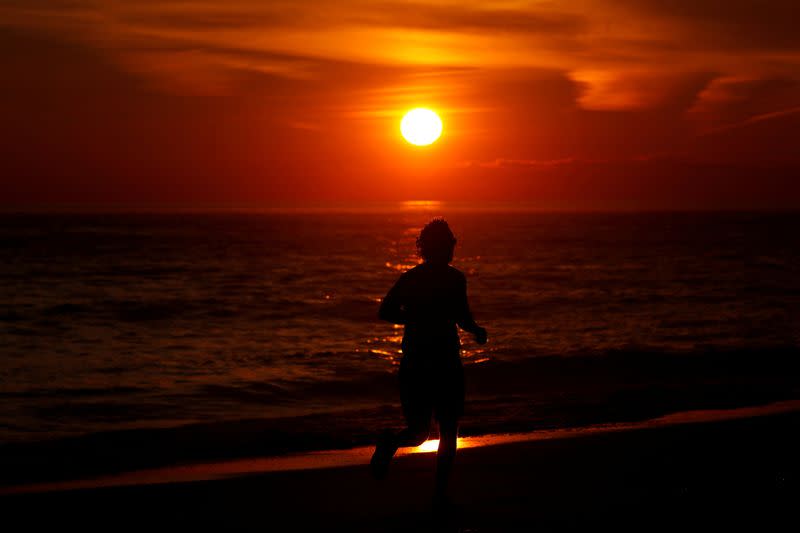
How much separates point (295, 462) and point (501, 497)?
2.62 meters

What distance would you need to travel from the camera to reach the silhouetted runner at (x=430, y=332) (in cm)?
599

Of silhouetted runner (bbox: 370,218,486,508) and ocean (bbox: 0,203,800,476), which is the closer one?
silhouetted runner (bbox: 370,218,486,508)

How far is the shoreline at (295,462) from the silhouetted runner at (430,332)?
2200 millimetres

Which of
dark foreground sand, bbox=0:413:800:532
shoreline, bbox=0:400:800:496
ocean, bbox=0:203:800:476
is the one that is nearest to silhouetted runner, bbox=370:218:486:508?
dark foreground sand, bbox=0:413:800:532

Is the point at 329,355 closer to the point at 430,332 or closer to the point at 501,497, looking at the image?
the point at 501,497

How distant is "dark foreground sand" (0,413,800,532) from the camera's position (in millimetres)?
5914

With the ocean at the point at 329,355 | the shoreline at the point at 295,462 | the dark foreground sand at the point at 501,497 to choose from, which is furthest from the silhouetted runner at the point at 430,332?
the ocean at the point at 329,355

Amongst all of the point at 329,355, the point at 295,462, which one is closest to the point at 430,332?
the point at 295,462

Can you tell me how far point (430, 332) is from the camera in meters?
6.01

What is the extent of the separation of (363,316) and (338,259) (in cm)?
3376

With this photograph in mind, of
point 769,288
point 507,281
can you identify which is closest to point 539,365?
point 769,288

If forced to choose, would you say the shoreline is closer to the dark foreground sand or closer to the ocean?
the dark foreground sand

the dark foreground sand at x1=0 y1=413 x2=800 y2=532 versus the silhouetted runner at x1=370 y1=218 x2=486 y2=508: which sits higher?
the silhouetted runner at x1=370 y1=218 x2=486 y2=508

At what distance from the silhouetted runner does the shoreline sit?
7.22 feet
